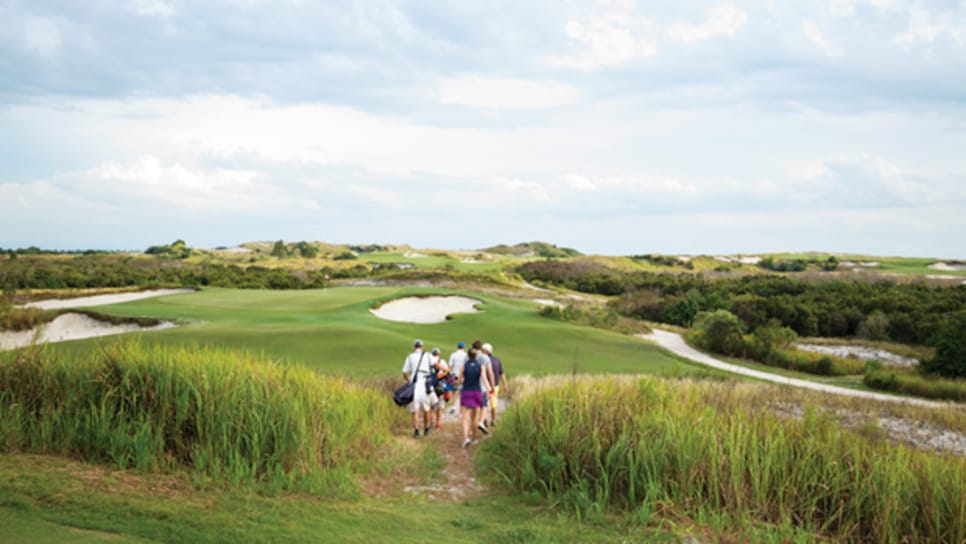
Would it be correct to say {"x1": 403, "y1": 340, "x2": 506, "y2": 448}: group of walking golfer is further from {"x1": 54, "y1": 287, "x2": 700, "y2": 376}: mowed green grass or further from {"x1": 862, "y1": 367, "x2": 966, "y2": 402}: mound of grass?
{"x1": 862, "y1": 367, "x2": 966, "y2": 402}: mound of grass

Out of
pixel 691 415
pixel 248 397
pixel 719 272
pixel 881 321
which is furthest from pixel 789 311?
pixel 719 272

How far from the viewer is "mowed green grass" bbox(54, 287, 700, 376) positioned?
70.5 feet

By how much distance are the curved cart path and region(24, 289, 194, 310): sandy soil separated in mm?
29783

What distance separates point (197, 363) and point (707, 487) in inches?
300

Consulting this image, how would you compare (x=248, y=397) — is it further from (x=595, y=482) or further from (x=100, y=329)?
(x=100, y=329)

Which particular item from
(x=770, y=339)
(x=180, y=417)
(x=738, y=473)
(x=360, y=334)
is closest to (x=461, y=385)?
(x=180, y=417)

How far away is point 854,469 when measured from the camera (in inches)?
320

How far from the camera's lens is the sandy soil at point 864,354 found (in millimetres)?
31953

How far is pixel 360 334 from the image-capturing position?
79.6ft

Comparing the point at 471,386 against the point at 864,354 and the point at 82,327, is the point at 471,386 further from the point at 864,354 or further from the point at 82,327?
the point at 864,354

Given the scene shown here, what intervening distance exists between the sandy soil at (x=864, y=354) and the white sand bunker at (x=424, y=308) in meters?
19.6

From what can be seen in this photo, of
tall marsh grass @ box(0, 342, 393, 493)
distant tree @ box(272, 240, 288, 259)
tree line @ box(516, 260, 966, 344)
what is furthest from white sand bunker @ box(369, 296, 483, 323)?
distant tree @ box(272, 240, 288, 259)

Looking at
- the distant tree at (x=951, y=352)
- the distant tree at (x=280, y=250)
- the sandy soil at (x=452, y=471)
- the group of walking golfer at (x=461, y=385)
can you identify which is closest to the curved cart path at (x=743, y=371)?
the distant tree at (x=951, y=352)

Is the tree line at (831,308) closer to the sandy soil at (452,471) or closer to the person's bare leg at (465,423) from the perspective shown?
the sandy soil at (452,471)
